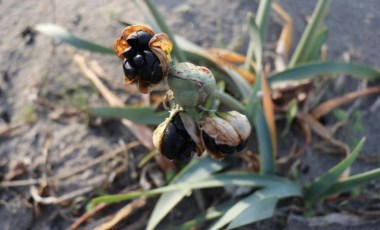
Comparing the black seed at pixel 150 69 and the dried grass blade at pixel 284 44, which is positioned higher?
the black seed at pixel 150 69

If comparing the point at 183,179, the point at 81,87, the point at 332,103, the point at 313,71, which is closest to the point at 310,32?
A: the point at 313,71

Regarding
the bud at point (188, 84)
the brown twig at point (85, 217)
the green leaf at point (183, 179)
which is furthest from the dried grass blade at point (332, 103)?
the bud at point (188, 84)

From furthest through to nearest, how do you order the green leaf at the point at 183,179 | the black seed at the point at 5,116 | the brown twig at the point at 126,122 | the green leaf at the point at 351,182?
the black seed at the point at 5,116
the brown twig at the point at 126,122
the green leaf at the point at 183,179
the green leaf at the point at 351,182

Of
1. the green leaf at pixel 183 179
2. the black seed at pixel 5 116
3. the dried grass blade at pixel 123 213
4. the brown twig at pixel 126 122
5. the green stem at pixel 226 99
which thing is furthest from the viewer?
the black seed at pixel 5 116

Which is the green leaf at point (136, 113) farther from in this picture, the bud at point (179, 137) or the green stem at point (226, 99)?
the bud at point (179, 137)

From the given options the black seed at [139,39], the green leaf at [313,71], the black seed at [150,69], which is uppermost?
the black seed at [139,39]

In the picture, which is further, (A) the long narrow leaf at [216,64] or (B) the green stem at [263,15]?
(B) the green stem at [263,15]
